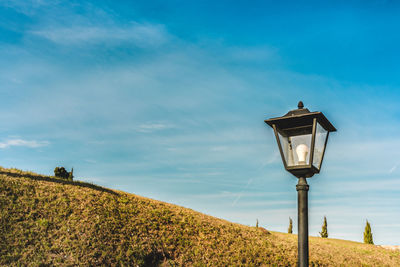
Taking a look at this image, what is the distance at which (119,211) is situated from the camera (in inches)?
562

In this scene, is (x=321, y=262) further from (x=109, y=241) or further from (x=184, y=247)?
(x=109, y=241)

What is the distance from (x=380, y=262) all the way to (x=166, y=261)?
41.4 ft

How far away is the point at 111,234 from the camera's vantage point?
12289mm

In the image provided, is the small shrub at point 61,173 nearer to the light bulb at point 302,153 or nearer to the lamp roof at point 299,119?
the lamp roof at point 299,119

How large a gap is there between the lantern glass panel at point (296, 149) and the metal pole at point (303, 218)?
0.34 meters

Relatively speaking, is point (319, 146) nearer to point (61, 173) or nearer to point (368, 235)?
point (61, 173)

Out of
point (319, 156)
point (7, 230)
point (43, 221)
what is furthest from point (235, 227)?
point (319, 156)

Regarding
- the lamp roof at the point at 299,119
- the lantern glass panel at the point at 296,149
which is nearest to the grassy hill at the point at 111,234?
the lantern glass panel at the point at 296,149

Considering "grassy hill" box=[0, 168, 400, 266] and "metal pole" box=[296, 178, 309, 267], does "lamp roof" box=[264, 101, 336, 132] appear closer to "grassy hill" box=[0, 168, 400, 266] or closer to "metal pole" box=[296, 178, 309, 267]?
"metal pole" box=[296, 178, 309, 267]

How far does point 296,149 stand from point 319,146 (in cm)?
42

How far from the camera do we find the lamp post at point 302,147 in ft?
18.5

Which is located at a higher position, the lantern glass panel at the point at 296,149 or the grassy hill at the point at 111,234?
the lantern glass panel at the point at 296,149

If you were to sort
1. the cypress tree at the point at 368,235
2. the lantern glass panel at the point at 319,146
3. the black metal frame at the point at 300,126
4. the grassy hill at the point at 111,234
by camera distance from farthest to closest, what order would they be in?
the cypress tree at the point at 368,235 → the grassy hill at the point at 111,234 → the lantern glass panel at the point at 319,146 → the black metal frame at the point at 300,126

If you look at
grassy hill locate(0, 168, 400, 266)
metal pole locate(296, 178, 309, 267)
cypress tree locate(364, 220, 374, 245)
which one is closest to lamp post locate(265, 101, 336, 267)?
metal pole locate(296, 178, 309, 267)
